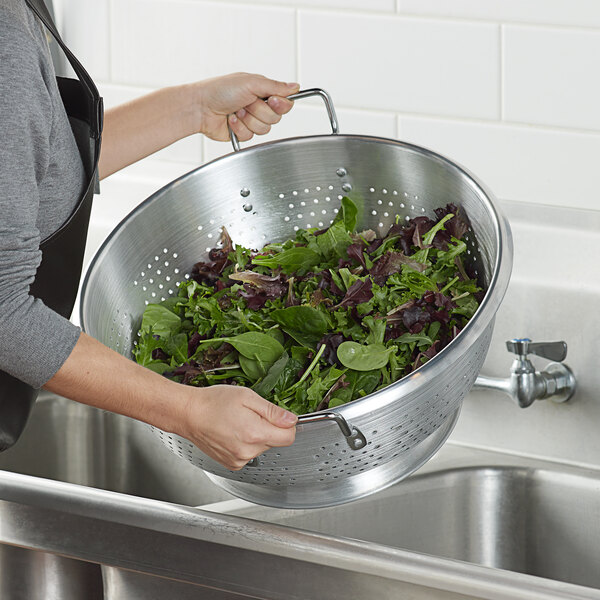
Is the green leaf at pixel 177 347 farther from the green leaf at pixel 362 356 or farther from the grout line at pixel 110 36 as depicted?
the grout line at pixel 110 36

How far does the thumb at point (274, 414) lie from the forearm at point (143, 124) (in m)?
0.41

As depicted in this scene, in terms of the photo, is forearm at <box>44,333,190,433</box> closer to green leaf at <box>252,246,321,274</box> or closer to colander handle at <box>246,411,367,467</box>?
colander handle at <box>246,411,367,467</box>

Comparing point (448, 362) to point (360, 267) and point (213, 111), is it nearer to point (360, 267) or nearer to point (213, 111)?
point (360, 267)

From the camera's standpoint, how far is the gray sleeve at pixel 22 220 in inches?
23.9

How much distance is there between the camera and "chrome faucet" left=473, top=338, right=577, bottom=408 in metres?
0.95

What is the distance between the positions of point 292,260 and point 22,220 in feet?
1.03

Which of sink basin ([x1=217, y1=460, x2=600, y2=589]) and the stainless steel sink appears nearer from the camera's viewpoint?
the stainless steel sink

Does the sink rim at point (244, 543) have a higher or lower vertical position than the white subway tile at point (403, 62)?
lower

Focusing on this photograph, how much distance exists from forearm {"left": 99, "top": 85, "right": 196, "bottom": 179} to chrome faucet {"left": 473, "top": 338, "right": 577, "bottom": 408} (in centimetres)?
41

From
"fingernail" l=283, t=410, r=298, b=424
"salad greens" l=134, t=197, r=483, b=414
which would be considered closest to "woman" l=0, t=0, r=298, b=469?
"fingernail" l=283, t=410, r=298, b=424

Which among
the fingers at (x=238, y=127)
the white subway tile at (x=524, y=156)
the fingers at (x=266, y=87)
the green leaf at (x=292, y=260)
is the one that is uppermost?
the fingers at (x=266, y=87)

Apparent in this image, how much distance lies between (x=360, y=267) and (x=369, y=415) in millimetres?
251

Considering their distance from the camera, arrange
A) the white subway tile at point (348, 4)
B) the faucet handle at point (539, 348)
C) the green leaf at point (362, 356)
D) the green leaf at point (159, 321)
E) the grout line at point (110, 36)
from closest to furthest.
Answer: the green leaf at point (362, 356) < the green leaf at point (159, 321) < the faucet handle at point (539, 348) < the white subway tile at point (348, 4) < the grout line at point (110, 36)

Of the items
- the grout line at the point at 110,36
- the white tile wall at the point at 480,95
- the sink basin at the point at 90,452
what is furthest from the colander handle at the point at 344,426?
the grout line at the point at 110,36
